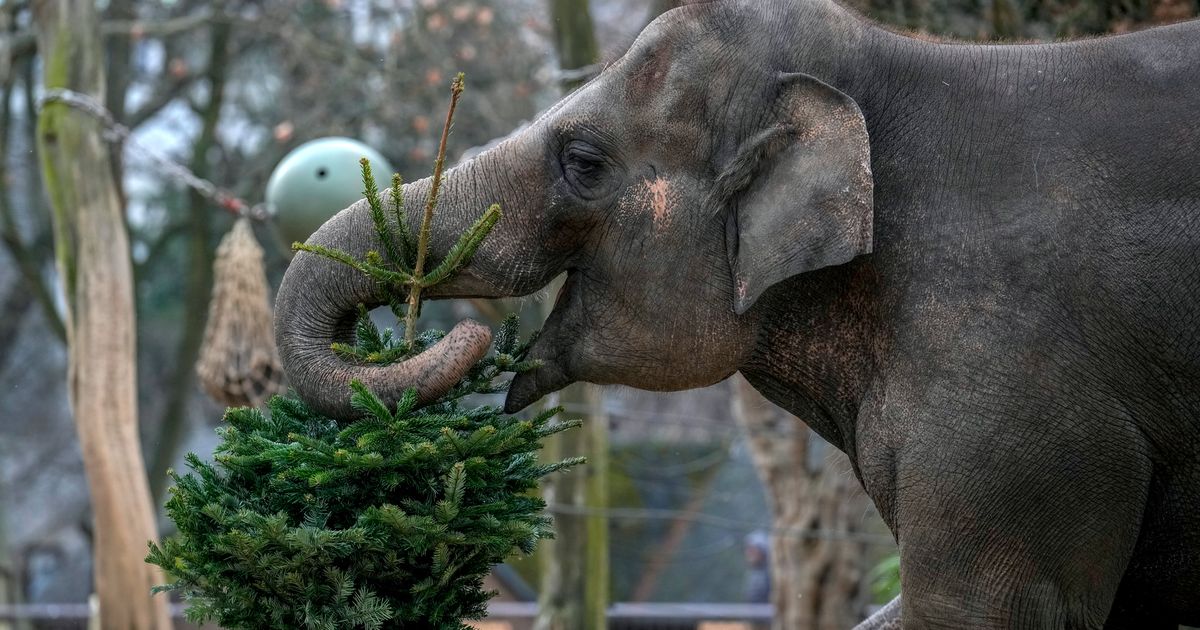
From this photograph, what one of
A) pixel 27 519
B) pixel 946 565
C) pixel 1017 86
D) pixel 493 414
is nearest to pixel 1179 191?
pixel 1017 86

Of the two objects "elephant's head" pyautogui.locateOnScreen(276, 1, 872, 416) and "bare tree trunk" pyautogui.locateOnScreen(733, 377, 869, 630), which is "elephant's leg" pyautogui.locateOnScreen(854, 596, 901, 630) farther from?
"bare tree trunk" pyautogui.locateOnScreen(733, 377, 869, 630)

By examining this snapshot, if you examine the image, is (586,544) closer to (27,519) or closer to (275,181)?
(275,181)

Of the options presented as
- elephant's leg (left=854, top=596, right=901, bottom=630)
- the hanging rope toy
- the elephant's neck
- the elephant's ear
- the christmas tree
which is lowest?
elephant's leg (left=854, top=596, right=901, bottom=630)

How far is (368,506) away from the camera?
9.66 ft

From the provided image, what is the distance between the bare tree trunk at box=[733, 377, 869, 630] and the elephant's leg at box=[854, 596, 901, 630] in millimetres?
5483

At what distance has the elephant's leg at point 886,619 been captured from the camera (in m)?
3.75

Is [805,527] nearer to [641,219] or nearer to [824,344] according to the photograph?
[824,344]

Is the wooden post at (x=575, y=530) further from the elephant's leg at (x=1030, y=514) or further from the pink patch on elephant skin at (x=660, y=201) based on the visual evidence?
the elephant's leg at (x=1030, y=514)

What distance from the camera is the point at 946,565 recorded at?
2883 millimetres

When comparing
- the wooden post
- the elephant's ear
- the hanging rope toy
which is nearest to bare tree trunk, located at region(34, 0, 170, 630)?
the hanging rope toy

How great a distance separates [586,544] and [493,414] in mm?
5115

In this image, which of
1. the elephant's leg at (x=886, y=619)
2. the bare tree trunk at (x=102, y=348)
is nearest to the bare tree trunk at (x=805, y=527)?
the bare tree trunk at (x=102, y=348)

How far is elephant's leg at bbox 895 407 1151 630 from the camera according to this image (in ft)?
9.29

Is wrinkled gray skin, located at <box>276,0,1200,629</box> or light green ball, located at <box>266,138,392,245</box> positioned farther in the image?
light green ball, located at <box>266,138,392,245</box>
